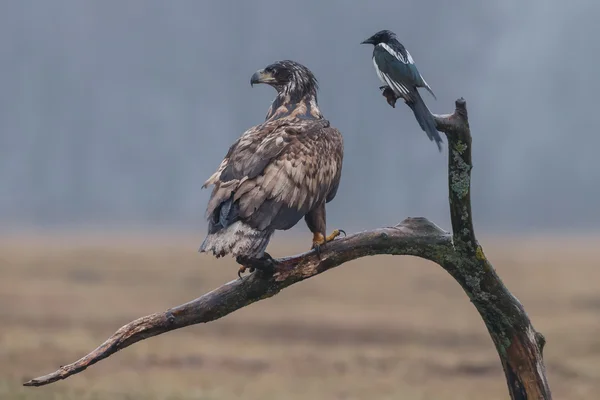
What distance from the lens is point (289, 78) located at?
29.4ft

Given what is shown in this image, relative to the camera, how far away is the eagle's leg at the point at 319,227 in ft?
25.7

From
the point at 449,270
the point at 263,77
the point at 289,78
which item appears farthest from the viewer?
the point at 263,77

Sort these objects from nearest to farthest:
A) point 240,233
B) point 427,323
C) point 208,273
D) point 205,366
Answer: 1. point 240,233
2. point 205,366
3. point 427,323
4. point 208,273

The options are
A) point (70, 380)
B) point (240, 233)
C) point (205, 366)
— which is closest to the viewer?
point (240, 233)

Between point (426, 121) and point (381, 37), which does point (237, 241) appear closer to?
point (426, 121)

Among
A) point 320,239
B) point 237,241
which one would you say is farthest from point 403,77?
point 237,241

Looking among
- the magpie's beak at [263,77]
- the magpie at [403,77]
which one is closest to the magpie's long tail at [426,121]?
the magpie at [403,77]

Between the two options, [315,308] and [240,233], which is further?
[315,308]

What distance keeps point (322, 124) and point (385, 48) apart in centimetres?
89

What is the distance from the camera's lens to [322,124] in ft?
27.0

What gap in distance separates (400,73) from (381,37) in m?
1.06

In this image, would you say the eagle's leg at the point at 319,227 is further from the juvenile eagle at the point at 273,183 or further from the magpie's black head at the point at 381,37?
the magpie's black head at the point at 381,37

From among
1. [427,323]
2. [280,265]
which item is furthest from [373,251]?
[427,323]

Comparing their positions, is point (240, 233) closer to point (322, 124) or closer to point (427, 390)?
point (322, 124)
